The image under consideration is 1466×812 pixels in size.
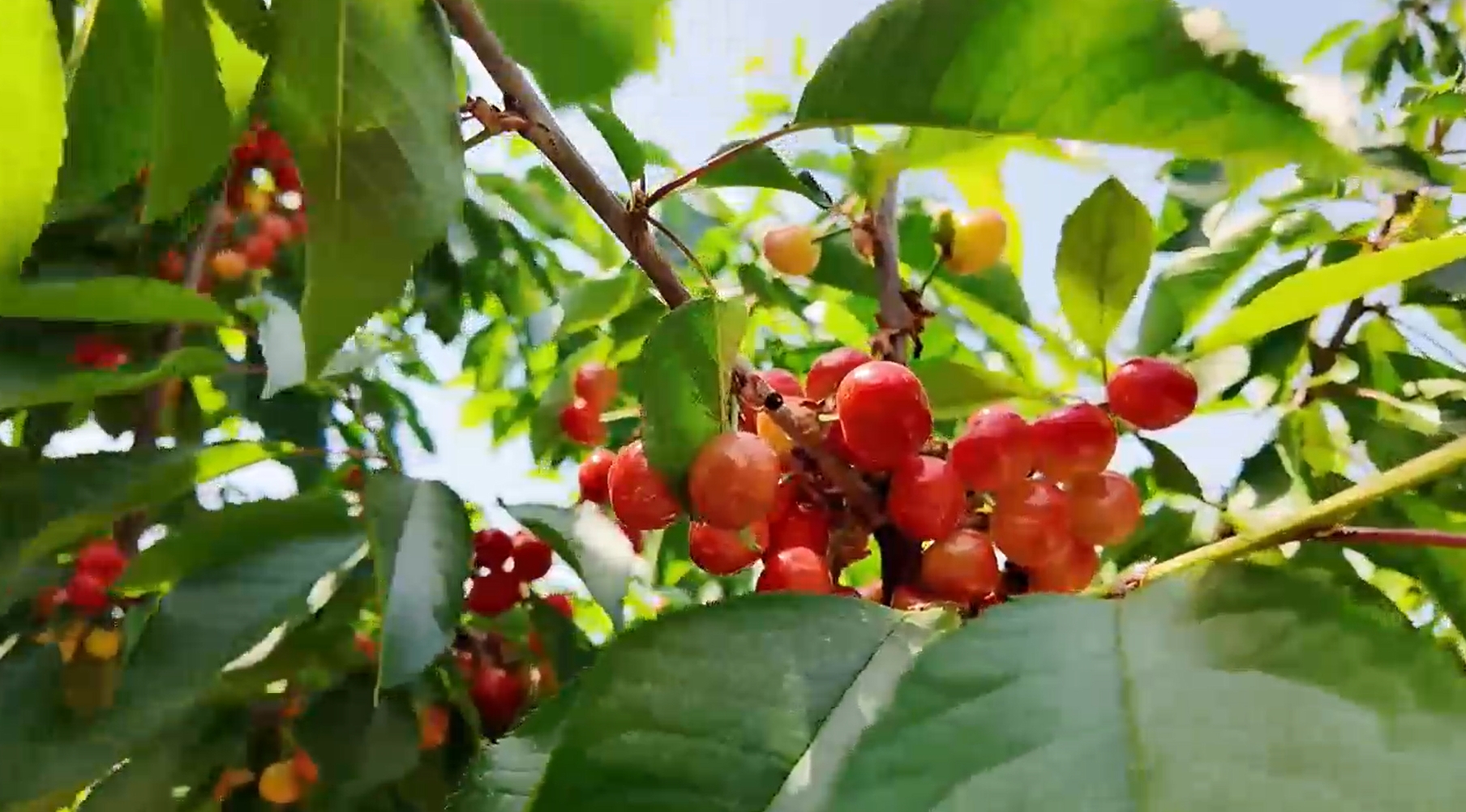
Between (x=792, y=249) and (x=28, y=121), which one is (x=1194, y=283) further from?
(x=28, y=121)

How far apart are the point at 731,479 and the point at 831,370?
0.15 meters

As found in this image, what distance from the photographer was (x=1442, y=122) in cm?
101

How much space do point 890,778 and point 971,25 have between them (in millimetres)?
244

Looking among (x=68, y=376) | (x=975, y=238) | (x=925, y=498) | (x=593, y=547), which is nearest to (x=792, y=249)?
(x=975, y=238)

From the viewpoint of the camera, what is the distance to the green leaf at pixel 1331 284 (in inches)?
15.3

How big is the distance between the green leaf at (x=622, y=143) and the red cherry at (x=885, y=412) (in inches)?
5.6

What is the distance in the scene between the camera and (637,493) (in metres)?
0.50

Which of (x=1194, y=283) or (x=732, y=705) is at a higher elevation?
(x=732, y=705)

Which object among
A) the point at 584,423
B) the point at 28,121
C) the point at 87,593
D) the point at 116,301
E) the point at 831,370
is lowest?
the point at 87,593

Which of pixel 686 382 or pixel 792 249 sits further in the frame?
pixel 792 249

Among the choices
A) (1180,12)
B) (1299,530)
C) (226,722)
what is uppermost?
(1180,12)

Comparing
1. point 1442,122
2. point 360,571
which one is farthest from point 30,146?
point 1442,122

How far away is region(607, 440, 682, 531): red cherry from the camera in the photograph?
19.5 inches

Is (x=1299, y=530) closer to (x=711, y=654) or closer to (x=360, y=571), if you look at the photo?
(x=711, y=654)
